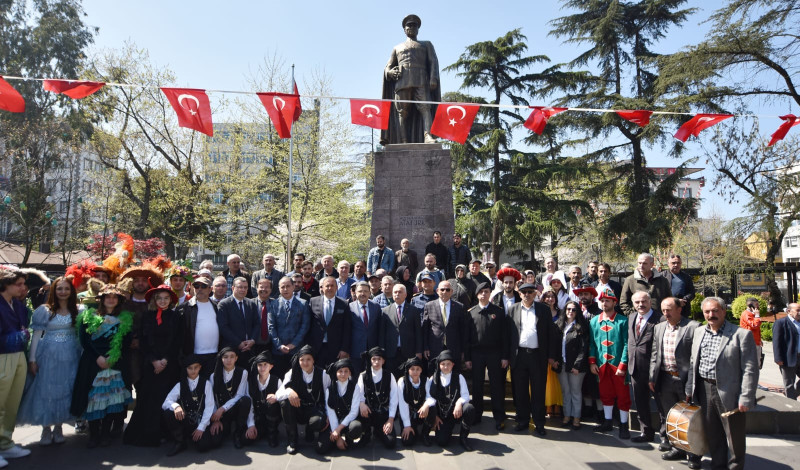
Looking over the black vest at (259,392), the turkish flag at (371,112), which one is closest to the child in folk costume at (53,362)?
the black vest at (259,392)

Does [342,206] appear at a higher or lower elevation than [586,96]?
lower

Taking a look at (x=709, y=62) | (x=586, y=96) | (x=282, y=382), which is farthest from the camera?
(x=586, y=96)

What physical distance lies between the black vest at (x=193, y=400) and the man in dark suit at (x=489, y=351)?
3.00m

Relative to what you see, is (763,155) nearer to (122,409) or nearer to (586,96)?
(586,96)

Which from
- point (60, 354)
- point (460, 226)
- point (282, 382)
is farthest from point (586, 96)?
point (60, 354)

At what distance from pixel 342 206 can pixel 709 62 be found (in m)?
14.3

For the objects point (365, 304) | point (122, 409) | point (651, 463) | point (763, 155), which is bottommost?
point (651, 463)

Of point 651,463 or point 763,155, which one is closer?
point 651,463

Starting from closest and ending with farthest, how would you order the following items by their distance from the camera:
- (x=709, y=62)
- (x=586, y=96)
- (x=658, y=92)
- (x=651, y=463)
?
(x=651, y=463), (x=709, y=62), (x=658, y=92), (x=586, y=96)

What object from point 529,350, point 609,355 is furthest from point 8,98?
point 609,355

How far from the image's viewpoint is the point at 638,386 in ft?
17.9

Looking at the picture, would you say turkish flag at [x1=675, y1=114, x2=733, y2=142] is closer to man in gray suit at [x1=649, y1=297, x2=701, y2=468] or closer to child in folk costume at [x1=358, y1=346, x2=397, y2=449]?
man in gray suit at [x1=649, y1=297, x2=701, y2=468]

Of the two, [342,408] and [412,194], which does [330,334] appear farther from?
[412,194]

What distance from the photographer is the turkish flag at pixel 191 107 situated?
819 cm
